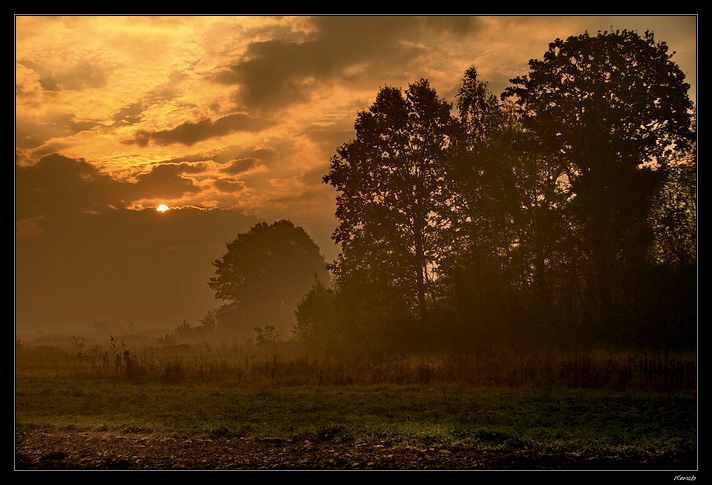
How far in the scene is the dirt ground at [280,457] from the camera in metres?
9.34

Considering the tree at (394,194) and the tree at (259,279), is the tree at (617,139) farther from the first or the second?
the tree at (259,279)

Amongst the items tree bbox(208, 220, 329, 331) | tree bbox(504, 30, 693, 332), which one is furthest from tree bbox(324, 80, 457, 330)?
tree bbox(208, 220, 329, 331)

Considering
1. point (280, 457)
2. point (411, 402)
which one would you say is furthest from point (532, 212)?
point (280, 457)

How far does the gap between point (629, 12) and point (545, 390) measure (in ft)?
35.9

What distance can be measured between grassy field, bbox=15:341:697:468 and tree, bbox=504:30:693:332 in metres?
7.37

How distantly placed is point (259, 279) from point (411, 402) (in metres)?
50.0

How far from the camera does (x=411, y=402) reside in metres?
15.6

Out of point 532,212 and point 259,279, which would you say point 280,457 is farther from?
point 259,279

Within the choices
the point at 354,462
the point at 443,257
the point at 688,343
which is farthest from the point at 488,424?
the point at 443,257

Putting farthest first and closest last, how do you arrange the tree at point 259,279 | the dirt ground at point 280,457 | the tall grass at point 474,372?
the tree at point 259,279 → the tall grass at point 474,372 → the dirt ground at point 280,457

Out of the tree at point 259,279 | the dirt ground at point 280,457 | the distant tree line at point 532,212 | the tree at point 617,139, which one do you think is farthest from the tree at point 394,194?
the tree at point 259,279

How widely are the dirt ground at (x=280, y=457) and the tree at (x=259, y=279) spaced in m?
50.7

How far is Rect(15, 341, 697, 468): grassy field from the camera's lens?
11336mm

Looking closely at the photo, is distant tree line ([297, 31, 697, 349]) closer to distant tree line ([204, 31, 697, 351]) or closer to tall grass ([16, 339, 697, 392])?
distant tree line ([204, 31, 697, 351])
